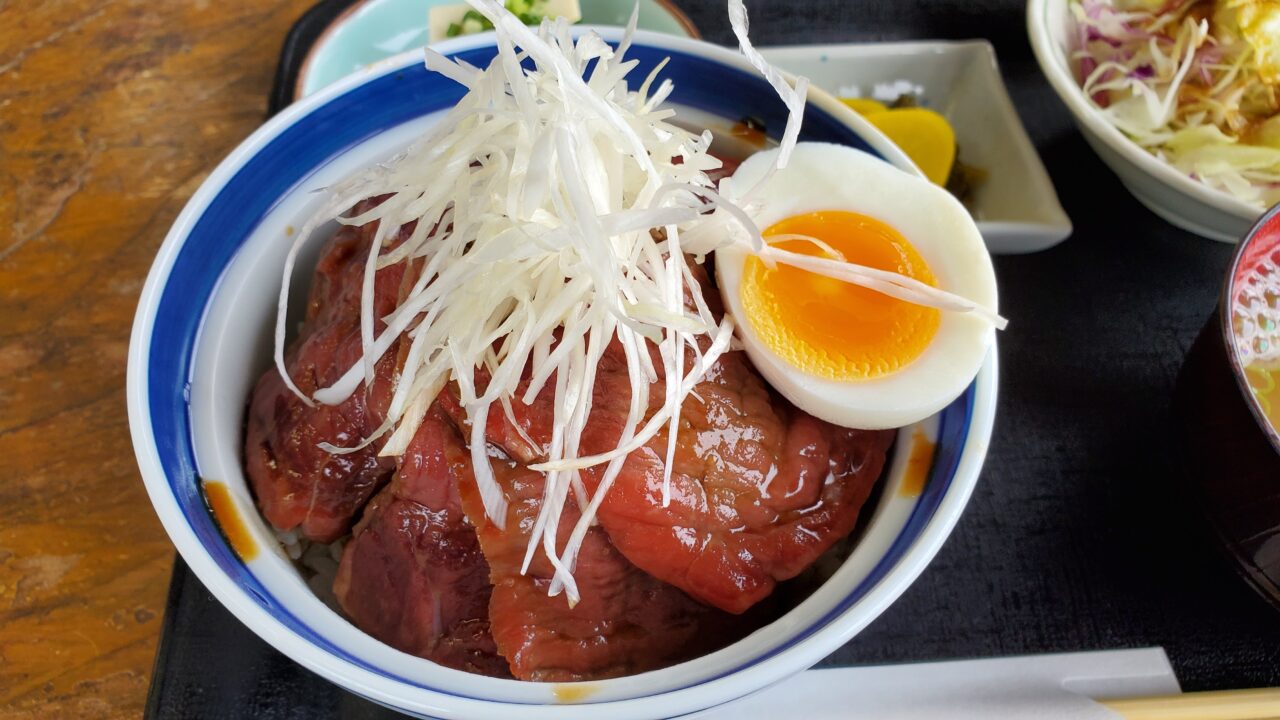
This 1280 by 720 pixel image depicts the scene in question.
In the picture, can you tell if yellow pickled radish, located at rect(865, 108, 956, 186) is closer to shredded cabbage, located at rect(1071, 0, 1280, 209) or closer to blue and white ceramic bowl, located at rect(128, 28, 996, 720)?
shredded cabbage, located at rect(1071, 0, 1280, 209)

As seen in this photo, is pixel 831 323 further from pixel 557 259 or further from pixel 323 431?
pixel 323 431

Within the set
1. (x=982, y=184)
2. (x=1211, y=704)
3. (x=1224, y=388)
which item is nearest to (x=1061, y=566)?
(x=1211, y=704)

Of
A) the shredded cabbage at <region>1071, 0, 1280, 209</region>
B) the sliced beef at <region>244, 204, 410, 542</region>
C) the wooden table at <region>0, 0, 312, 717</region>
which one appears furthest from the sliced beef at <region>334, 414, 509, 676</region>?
the shredded cabbage at <region>1071, 0, 1280, 209</region>

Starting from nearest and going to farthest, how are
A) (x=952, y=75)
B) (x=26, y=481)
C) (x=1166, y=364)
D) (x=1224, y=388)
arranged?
(x=1224, y=388) → (x=26, y=481) → (x=1166, y=364) → (x=952, y=75)

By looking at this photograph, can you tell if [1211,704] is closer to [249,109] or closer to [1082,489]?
[1082,489]

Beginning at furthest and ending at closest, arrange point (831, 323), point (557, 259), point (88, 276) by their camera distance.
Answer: point (88, 276) < point (831, 323) < point (557, 259)

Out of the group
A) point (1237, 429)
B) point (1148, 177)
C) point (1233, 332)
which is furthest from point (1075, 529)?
point (1148, 177)

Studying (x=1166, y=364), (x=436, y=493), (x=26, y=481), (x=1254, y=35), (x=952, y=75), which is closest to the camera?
(x=436, y=493)
